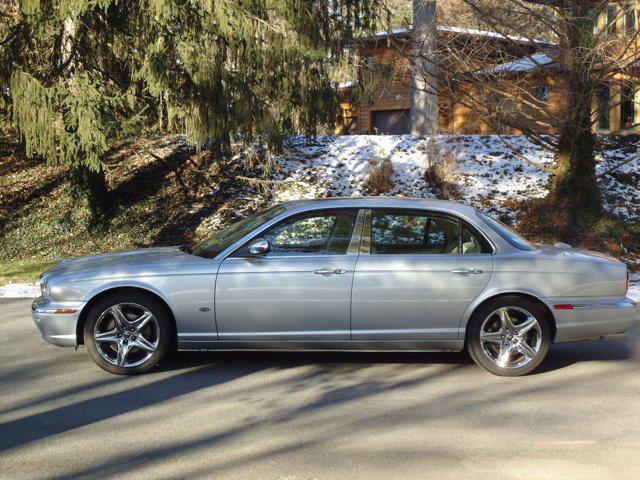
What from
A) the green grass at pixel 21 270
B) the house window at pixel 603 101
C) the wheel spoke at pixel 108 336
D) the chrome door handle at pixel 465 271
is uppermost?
the house window at pixel 603 101

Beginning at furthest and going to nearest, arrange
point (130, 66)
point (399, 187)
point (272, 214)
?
point (399, 187)
point (130, 66)
point (272, 214)

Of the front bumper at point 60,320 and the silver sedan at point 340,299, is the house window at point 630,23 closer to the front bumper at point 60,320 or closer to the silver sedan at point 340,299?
the silver sedan at point 340,299

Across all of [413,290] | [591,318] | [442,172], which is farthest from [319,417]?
[442,172]

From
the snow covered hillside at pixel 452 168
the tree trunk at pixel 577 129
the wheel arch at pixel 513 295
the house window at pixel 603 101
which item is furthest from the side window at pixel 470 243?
the snow covered hillside at pixel 452 168

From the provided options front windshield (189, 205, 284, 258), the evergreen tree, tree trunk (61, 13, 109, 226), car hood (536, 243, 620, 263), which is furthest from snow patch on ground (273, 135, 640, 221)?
front windshield (189, 205, 284, 258)

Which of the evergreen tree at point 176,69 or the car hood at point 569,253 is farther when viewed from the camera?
the evergreen tree at point 176,69

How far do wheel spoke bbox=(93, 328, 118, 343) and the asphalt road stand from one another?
328 millimetres

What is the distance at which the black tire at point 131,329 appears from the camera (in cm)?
664

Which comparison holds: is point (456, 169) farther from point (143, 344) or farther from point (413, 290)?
point (143, 344)

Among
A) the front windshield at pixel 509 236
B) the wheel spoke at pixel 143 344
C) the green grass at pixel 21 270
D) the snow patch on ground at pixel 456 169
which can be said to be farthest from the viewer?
the snow patch on ground at pixel 456 169

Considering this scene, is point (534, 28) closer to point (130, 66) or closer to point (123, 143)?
point (130, 66)

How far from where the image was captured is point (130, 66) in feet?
53.3

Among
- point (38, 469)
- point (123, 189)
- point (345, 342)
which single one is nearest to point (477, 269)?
point (345, 342)

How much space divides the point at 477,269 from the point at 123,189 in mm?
13795
